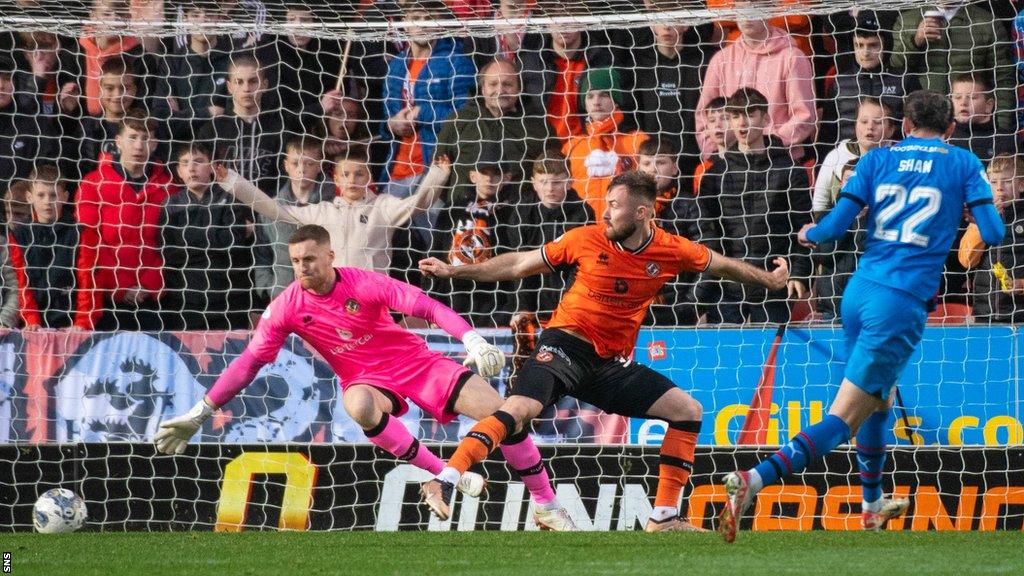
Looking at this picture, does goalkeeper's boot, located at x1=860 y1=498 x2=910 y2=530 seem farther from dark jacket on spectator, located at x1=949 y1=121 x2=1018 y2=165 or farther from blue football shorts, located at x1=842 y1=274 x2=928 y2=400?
dark jacket on spectator, located at x1=949 y1=121 x2=1018 y2=165

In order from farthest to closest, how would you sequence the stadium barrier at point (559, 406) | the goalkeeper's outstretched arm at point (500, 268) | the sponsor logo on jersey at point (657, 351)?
1. the sponsor logo on jersey at point (657, 351)
2. the stadium barrier at point (559, 406)
3. the goalkeeper's outstretched arm at point (500, 268)

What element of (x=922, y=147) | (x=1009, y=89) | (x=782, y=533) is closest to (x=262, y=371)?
(x=782, y=533)

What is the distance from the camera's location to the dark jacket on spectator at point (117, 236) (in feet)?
31.7

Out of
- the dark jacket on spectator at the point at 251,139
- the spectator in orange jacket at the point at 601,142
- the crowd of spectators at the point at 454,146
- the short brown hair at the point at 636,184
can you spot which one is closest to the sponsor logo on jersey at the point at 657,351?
the crowd of spectators at the point at 454,146

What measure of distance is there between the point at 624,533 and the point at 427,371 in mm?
1461

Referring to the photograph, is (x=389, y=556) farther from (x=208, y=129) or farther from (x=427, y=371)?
(x=208, y=129)

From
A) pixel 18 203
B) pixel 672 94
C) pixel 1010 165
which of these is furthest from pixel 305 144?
pixel 1010 165

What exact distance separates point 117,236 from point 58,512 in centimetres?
264

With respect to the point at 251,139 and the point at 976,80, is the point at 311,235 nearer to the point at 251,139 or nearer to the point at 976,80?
the point at 251,139

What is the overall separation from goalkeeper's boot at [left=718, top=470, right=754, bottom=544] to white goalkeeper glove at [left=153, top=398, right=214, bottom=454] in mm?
2974

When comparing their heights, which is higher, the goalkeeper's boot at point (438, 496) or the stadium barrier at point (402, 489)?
the goalkeeper's boot at point (438, 496)

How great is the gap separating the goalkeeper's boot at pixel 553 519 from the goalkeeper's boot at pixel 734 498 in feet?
5.75

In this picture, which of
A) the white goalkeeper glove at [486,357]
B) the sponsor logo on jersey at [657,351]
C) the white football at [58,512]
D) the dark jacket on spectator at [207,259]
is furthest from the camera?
the dark jacket on spectator at [207,259]

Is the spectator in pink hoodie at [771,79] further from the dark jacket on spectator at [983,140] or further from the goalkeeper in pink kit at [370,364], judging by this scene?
the goalkeeper in pink kit at [370,364]
